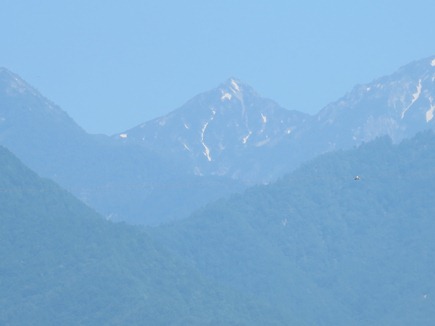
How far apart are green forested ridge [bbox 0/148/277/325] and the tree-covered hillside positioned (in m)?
9.44

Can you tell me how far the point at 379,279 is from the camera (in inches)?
7023

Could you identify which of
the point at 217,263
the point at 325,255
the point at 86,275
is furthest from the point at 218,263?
the point at 86,275

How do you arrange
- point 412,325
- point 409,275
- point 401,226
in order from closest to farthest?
1. point 412,325
2. point 409,275
3. point 401,226

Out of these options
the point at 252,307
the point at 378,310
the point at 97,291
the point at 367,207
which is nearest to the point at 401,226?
the point at 367,207

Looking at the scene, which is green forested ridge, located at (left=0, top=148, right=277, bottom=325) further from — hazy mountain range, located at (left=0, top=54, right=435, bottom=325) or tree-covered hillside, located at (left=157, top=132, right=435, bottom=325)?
tree-covered hillside, located at (left=157, top=132, right=435, bottom=325)

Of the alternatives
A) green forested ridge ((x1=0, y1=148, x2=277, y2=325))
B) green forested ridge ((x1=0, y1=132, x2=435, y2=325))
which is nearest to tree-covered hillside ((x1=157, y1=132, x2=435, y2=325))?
green forested ridge ((x1=0, y1=132, x2=435, y2=325))

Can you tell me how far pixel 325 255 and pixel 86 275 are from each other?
38418 millimetres

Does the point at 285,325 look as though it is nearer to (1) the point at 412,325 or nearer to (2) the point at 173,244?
(1) the point at 412,325

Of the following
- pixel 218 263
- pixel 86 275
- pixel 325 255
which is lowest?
pixel 86 275

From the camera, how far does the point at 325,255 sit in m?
188

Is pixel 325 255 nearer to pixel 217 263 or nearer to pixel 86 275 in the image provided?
pixel 217 263

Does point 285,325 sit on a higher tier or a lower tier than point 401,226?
lower

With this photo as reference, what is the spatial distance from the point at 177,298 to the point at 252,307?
22.9 feet

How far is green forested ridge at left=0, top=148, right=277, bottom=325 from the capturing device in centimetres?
15038
